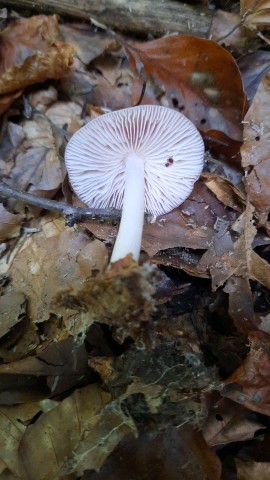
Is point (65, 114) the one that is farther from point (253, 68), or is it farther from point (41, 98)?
point (253, 68)

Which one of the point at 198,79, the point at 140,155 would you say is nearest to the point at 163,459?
the point at 140,155

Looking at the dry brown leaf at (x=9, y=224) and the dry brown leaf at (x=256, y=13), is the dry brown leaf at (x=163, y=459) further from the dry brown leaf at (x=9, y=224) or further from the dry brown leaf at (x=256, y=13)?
the dry brown leaf at (x=256, y=13)

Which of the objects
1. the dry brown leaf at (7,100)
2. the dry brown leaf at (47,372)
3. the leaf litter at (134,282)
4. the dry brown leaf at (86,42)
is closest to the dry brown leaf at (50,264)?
the leaf litter at (134,282)

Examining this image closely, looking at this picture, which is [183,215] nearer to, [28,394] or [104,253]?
[104,253]

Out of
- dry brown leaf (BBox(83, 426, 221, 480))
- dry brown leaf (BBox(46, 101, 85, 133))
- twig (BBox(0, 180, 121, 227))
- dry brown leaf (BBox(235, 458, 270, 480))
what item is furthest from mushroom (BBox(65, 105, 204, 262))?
dry brown leaf (BBox(235, 458, 270, 480))

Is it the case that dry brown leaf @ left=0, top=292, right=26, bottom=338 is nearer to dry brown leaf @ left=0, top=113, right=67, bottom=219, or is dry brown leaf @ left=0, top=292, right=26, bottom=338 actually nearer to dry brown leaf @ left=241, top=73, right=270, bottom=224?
dry brown leaf @ left=0, top=113, right=67, bottom=219
